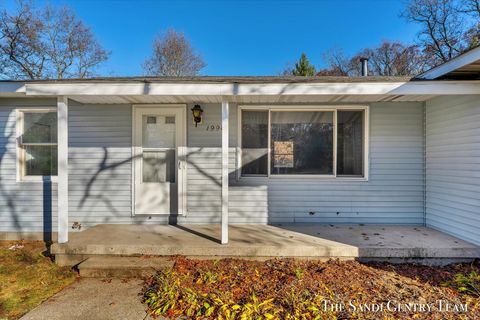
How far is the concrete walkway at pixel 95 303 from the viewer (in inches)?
102

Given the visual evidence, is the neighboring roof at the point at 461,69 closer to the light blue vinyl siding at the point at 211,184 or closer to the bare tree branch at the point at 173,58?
the light blue vinyl siding at the point at 211,184

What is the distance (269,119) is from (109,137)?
2944 mm

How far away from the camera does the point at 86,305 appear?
2.78 metres

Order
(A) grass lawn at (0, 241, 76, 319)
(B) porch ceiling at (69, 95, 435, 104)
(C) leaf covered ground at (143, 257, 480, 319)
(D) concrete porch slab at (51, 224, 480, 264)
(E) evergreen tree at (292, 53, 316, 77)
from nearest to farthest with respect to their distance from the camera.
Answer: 1. (C) leaf covered ground at (143, 257, 480, 319)
2. (A) grass lawn at (0, 241, 76, 319)
3. (D) concrete porch slab at (51, 224, 480, 264)
4. (B) porch ceiling at (69, 95, 435, 104)
5. (E) evergreen tree at (292, 53, 316, 77)

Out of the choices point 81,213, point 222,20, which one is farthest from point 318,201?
point 222,20

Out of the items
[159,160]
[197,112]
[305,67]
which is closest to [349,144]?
[197,112]

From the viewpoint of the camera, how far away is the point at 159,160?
4746 millimetres

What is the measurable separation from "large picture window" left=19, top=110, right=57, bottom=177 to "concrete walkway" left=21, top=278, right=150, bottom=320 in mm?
2566

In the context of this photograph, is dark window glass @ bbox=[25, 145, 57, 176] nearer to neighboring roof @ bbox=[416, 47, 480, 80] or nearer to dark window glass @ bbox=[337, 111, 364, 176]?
dark window glass @ bbox=[337, 111, 364, 176]

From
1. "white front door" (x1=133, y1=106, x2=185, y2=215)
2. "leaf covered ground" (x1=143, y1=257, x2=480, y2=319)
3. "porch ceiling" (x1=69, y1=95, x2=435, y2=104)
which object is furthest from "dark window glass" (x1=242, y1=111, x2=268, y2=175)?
"leaf covered ground" (x1=143, y1=257, x2=480, y2=319)

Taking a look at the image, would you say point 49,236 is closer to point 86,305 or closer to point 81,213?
point 81,213

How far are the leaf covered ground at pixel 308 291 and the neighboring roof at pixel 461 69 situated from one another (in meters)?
2.50

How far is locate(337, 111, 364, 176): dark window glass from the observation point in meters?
4.75

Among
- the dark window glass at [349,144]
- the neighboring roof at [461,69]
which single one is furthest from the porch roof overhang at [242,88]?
the dark window glass at [349,144]
